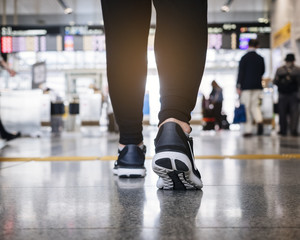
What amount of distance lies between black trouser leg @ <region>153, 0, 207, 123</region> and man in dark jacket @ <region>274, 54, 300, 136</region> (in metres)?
5.40

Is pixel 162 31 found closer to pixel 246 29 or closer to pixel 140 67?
pixel 140 67

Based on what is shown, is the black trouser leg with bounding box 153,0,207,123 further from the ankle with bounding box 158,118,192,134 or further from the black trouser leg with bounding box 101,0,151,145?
the black trouser leg with bounding box 101,0,151,145

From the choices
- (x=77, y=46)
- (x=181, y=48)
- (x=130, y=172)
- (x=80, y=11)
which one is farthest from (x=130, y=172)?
(x=80, y=11)

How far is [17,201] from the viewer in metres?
0.90

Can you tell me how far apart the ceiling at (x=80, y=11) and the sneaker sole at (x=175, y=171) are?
419 inches

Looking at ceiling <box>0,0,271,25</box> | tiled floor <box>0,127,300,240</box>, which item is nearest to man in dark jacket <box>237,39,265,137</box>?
tiled floor <box>0,127,300,240</box>

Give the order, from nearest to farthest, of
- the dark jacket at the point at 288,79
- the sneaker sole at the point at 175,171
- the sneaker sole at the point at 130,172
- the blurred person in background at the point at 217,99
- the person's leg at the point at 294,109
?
the sneaker sole at the point at 175,171
the sneaker sole at the point at 130,172
the dark jacket at the point at 288,79
the person's leg at the point at 294,109
the blurred person in background at the point at 217,99

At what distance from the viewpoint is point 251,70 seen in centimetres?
592

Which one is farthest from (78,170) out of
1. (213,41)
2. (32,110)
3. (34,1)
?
(34,1)

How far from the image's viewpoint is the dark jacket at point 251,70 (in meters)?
5.92

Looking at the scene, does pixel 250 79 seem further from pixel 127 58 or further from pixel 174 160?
pixel 174 160

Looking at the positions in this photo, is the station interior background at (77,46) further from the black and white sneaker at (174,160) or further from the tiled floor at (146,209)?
the black and white sneaker at (174,160)

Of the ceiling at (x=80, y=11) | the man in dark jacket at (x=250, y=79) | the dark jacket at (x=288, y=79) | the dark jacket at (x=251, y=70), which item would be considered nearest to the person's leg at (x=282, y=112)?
the dark jacket at (x=288, y=79)

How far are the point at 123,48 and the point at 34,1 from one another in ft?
36.0
